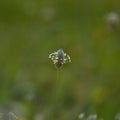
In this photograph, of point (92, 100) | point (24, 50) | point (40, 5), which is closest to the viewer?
point (92, 100)

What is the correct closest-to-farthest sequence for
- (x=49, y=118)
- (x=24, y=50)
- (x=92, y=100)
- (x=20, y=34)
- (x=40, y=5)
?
1. (x=49, y=118)
2. (x=92, y=100)
3. (x=24, y=50)
4. (x=20, y=34)
5. (x=40, y=5)

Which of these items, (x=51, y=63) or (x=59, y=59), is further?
(x=51, y=63)

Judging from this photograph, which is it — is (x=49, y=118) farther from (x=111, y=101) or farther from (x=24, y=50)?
(x=24, y=50)

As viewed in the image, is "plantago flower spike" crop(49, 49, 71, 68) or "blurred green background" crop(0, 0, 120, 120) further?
"blurred green background" crop(0, 0, 120, 120)

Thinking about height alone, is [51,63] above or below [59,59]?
above

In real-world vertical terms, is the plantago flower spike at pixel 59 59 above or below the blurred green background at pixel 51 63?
below

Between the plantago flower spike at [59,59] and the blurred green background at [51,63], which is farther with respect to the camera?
the blurred green background at [51,63]

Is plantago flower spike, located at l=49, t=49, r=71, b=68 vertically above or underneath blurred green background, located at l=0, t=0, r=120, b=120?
underneath

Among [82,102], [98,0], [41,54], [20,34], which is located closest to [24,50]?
[41,54]
